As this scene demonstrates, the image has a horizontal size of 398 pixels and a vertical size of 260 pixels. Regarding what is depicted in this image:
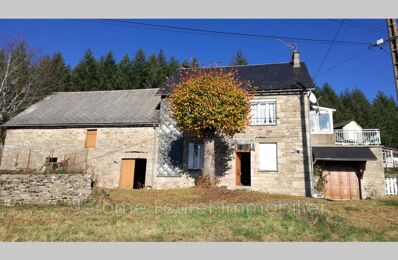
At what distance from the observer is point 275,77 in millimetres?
18938

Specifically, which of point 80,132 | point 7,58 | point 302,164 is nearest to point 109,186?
point 80,132

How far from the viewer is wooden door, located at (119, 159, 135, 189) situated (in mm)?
18609

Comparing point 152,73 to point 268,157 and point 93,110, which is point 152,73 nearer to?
point 93,110

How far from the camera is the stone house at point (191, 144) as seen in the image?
1681 cm

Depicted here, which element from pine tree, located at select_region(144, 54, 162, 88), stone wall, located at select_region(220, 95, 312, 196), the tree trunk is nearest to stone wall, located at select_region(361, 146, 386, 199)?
stone wall, located at select_region(220, 95, 312, 196)

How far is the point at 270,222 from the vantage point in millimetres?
8555

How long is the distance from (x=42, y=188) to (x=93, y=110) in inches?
366

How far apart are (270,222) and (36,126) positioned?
18.1m

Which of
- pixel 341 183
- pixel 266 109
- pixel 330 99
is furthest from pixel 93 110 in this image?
pixel 330 99

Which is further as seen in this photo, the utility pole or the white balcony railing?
the white balcony railing

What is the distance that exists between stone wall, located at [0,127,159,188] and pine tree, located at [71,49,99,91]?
53.3 feet

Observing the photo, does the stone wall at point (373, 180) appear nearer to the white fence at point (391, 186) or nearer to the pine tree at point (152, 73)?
the white fence at point (391, 186)

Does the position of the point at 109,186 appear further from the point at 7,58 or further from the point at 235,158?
the point at 7,58

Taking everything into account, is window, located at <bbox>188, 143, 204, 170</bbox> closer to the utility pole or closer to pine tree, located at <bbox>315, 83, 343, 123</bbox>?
the utility pole
